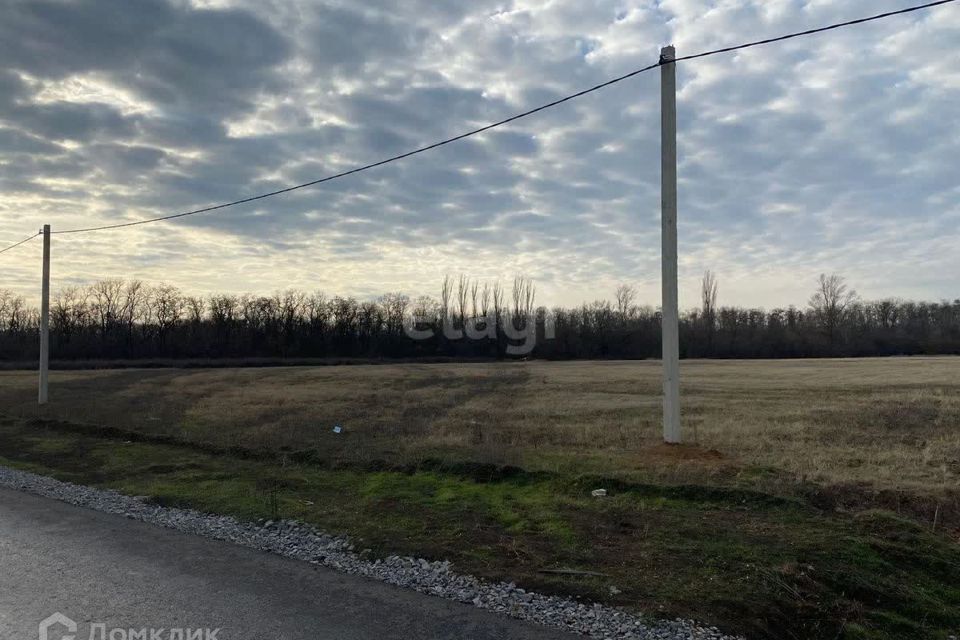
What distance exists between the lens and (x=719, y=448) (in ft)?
40.4

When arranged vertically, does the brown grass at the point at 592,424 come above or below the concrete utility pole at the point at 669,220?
below

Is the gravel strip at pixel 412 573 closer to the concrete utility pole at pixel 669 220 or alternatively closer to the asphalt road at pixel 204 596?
the asphalt road at pixel 204 596

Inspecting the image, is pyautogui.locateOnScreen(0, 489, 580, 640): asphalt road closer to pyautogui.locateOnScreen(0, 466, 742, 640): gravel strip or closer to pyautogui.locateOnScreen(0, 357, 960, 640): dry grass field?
pyautogui.locateOnScreen(0, 466, 742, 640): gravel strip

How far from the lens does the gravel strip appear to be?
470 centimetres

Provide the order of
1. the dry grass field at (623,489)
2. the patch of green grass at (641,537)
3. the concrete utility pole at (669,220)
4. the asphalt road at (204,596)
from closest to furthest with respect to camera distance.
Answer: the asphalt road at (204,596)
the patch of green grass at (641,537)
the dry grass field at (623,489)
the concrete utility pole at (669,220)

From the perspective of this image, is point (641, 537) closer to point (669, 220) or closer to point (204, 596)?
point (204, 596)

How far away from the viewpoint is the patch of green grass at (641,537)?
16.7 feet

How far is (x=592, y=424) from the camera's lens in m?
17.3

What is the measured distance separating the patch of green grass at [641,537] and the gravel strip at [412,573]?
203 mm

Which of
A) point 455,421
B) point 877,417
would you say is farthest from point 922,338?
point 455,421

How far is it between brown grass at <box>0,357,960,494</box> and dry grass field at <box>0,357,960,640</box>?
0.33 feet

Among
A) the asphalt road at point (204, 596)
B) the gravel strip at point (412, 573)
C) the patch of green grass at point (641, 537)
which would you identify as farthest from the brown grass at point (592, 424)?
the asphalt road at point (204, 596)

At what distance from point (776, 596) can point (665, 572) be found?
3.13 feet

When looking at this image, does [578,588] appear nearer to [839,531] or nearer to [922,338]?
[839,531]
